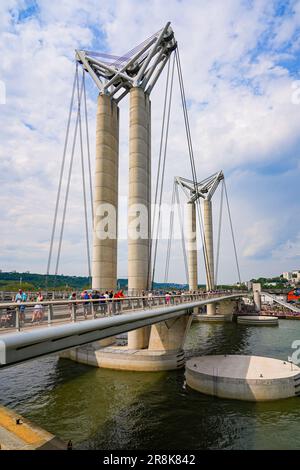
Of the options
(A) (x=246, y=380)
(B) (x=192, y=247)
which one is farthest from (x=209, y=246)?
(A) (x=246, y=380)

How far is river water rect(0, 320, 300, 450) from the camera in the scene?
53.4 ft

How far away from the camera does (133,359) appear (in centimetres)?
2975

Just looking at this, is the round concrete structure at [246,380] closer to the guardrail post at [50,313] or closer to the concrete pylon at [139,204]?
the concrete pylon at [139,204]

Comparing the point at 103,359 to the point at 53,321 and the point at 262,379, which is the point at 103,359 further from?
the point at 53,321

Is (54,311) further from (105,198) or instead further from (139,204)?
(105,198)

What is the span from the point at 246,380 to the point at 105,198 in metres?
23.3

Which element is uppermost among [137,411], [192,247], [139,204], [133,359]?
[192,247]

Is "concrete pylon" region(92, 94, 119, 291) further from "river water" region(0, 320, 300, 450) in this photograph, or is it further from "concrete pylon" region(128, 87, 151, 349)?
"river water" region(0, 320, 300, 450)

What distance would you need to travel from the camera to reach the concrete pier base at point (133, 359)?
2953 centimetres

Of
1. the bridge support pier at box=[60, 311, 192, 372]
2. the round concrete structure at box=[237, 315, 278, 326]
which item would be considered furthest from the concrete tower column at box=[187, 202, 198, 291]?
the bridge support pier at box=[60, 311, 192, 372]

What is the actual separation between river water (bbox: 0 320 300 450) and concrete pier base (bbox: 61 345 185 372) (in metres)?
0.80

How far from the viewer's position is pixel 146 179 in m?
36.4
